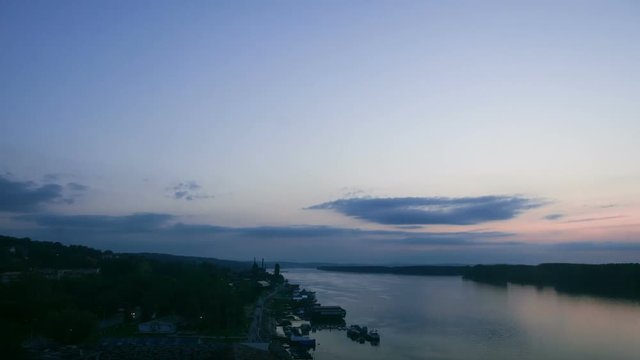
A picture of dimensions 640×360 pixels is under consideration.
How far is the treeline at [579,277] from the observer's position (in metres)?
39.0

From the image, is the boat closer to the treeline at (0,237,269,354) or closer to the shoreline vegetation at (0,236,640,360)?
the shoreline vegetation at (0,236,640,360)

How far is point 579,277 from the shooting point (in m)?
45.8

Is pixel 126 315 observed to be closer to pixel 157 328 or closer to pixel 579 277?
pixel 157 328

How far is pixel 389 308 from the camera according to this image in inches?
1115

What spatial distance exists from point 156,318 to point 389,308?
13.6 meters

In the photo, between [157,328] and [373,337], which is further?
[373,337]

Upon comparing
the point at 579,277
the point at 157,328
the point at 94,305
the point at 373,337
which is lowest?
the point at 373,337

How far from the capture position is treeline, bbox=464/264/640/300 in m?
39.0

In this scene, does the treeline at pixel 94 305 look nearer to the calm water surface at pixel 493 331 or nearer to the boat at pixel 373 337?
the calm water surface at pixel 493 331

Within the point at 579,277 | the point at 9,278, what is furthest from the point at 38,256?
the point at 579,277

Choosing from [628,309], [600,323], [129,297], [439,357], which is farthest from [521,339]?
[129,297]

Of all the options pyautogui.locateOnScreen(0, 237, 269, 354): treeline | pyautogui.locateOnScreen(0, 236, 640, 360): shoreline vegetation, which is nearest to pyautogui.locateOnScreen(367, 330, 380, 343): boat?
pyautogui.locateOnScreen(0, 236, 640, 360): shoreline vegetation

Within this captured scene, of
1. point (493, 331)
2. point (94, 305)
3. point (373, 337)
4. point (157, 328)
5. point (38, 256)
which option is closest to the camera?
point (157, 328)

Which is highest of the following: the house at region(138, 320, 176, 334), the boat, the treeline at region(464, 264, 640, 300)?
the treeline at region(464, 264, 640, 300)
